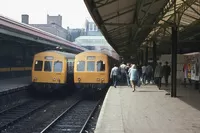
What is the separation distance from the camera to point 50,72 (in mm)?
22297

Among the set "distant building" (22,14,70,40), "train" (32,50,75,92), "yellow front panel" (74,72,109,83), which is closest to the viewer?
"yellow front panel" (74,72,109,83)

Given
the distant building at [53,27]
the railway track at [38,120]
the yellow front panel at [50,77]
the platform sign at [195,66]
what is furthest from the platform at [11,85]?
the distant building at [53,27]

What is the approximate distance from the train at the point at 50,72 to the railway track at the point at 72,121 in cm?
300

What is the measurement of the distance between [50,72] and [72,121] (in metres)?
7.97

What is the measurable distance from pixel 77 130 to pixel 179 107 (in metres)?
3.50

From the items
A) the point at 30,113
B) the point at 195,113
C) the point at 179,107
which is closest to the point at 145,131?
the point at 195,113

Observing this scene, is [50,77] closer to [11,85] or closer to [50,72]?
[50,72]

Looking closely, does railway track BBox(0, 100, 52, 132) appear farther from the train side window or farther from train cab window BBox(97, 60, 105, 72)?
train cab window BBox(97, 60, 105, 72)

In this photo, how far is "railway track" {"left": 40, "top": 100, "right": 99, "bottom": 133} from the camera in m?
12.7

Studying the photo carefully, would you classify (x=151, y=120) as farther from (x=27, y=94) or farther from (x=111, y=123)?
(x=27, y=94)

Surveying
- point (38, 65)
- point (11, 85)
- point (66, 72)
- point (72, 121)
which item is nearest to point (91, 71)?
point (66, 72)

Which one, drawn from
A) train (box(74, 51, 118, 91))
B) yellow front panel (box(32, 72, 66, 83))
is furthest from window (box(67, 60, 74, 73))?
yellow front panel (box(32, 72, 66, 83))

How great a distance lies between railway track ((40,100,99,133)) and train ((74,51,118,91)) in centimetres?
239

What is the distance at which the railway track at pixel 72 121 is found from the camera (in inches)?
501
